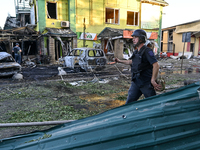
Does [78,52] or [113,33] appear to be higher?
[113,33]

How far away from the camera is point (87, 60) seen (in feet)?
32.4

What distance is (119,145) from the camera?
1.62m

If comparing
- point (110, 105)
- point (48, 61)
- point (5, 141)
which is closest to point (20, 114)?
point (5, 141)

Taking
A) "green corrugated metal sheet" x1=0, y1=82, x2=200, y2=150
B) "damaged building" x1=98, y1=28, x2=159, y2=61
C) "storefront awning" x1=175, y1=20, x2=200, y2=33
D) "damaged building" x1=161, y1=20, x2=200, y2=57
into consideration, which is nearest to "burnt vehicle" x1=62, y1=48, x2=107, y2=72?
"green corrugated metal sheet" x1=0, y1=82, x2=200, y2=150

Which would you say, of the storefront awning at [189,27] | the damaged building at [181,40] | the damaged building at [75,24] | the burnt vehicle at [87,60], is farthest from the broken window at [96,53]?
the storefront awning at [189,27]

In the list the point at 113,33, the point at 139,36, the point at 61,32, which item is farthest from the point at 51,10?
the point at 139,36

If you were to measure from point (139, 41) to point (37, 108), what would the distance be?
11.0 feet

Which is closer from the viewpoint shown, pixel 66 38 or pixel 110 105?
pixel 110 105

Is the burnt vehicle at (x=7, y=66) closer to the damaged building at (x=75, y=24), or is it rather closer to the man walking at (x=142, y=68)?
the damaged building at (x=75, y=24)

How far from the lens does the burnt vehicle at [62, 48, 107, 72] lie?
994cm

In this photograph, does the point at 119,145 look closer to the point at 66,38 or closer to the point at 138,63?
the point at 138,63

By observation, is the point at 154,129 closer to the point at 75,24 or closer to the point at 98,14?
the point at 75,24

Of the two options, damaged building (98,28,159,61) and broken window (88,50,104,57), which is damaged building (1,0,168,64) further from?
broken window (88,50,104,57)

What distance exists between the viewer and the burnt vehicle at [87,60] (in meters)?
9.94
